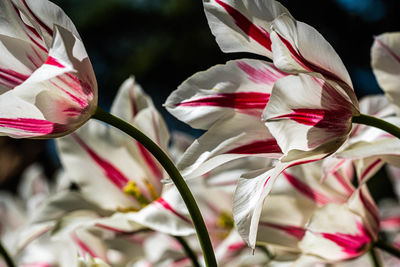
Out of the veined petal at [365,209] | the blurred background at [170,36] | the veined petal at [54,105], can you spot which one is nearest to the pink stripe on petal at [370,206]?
the veined petal at [365,209]

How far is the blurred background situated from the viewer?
5223mm

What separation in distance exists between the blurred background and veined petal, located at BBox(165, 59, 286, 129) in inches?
171

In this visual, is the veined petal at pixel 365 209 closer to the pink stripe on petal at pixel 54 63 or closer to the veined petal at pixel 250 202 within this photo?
the veined petal at pixel 250 202

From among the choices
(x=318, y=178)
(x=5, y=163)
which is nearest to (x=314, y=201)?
(x=318, y=178)

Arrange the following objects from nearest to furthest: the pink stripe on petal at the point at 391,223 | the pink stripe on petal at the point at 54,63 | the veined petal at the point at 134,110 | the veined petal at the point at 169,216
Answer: the pink stripe on petal at the point at 54,63 → the veined petal at the point at 169,216 → the veined petal at the point at 134,110 → the pink stripe on petal at the point at 391,223

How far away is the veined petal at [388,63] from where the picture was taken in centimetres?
48

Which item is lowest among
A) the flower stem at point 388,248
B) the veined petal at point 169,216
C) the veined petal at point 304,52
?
the flower stem at point 388,248

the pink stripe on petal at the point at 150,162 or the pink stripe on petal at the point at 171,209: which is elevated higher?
the pink stripe on petal at the point at 171,209

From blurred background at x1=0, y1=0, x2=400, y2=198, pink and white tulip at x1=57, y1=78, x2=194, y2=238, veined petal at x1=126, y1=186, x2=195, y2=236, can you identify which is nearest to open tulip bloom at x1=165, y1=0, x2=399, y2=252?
veined petal at x1=126, y1=186, x2=195, y2=236

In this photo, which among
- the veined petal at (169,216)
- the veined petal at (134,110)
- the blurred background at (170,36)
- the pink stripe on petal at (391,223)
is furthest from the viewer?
the blurred background at (170,36)

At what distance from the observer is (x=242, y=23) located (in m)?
0.37

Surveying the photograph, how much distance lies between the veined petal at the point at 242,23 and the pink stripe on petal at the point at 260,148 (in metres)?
0.06

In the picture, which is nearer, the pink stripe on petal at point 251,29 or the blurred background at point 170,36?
the pink stripe on petal at point 251,29

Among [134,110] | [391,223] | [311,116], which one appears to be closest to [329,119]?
[311,116]
